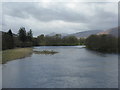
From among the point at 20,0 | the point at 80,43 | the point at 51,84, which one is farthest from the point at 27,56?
the point at 20,0

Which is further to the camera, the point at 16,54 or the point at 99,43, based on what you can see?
the point at 16,54

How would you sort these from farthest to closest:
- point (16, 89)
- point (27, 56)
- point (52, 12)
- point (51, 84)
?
point (27, 56), point (52, 12), point (51, 84), point (16, 89)

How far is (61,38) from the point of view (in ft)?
12.6

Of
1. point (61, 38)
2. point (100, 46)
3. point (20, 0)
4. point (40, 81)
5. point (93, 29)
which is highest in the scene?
point (20, 0)

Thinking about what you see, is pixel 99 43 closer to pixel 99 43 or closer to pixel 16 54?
pixel 99 43

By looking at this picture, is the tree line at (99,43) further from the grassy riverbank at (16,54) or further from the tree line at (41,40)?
the grassy riverbank at (16,54)

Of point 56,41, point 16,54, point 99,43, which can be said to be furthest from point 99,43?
point 16,54

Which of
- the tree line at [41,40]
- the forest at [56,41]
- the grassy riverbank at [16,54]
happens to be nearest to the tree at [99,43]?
the forest at [56,41]

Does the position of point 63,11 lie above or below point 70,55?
above

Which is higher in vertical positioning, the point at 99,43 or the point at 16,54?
the point at 99,43

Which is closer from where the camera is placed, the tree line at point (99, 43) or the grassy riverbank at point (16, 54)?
the tree line at point (99, 43)

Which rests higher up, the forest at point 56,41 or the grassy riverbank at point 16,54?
the forest at point 56,41

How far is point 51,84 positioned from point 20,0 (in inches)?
55.4

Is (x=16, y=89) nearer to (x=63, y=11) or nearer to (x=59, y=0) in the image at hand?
(x=59, y=0)
